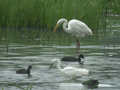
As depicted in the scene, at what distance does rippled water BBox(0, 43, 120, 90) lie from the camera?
456 inches

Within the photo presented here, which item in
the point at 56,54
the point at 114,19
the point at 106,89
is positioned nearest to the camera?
the point at 106,89

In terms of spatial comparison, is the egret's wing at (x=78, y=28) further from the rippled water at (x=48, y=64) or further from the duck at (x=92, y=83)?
the duck at (x=92, y=83)

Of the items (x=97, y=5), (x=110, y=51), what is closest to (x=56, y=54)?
(x=110, y=51)

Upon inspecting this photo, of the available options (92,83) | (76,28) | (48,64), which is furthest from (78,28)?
(92,83)

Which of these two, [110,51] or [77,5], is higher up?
[77,5]

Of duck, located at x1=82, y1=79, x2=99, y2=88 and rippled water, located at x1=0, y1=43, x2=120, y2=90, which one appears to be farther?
rippled water, located at x1=0, y1=43, x2=120, y2=90

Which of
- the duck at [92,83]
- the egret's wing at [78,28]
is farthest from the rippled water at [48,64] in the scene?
the egret's wing at [78,28]

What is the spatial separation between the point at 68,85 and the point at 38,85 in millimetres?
639

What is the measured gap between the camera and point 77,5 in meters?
22.2

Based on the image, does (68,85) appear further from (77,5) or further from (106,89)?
(77,5)

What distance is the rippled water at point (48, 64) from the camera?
1157cm

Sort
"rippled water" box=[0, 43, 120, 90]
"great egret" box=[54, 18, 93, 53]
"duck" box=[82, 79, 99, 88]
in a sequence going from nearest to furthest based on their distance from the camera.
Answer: "duck" box=[82, 79, 99, 88] < "rippled water" box=[0, 43, 120, 90] < "great egret" box=[54, 18, 93, 53]

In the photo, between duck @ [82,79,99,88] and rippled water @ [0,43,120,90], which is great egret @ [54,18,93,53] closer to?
rippled water @ [0,43,120,90]

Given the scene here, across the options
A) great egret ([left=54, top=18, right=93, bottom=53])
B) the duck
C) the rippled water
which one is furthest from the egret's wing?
the duck
